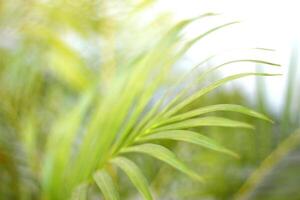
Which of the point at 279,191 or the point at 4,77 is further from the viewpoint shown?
the point at 4,77

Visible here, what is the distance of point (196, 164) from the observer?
1.11 metres

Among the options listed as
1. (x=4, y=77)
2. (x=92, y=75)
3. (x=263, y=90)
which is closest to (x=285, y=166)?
(x=263, y=90)

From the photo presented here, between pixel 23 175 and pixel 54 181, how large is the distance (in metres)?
0.46

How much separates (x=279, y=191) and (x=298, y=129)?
0.44 ft

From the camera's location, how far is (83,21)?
1.21m

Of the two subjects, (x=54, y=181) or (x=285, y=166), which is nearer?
(x=54, y=181)

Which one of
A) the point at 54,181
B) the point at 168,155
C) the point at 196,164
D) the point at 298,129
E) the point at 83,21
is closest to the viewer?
the point at 168,155

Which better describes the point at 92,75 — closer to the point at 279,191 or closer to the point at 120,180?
the point at 120,180

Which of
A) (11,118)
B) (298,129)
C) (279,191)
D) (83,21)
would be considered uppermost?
(83,21)

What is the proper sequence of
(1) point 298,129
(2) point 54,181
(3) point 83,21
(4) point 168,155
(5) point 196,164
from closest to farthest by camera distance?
(4) point 168,155 → (2) point 54,181 → (1) point 298,129 → (5) point 196,164 → (3) point 83,21

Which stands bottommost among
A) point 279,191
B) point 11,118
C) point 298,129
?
point 279,191

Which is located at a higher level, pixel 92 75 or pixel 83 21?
pixel 83 21

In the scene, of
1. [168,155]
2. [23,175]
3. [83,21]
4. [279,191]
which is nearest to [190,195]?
[279,191]

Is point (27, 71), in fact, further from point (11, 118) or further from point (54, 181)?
point (54, 181)
